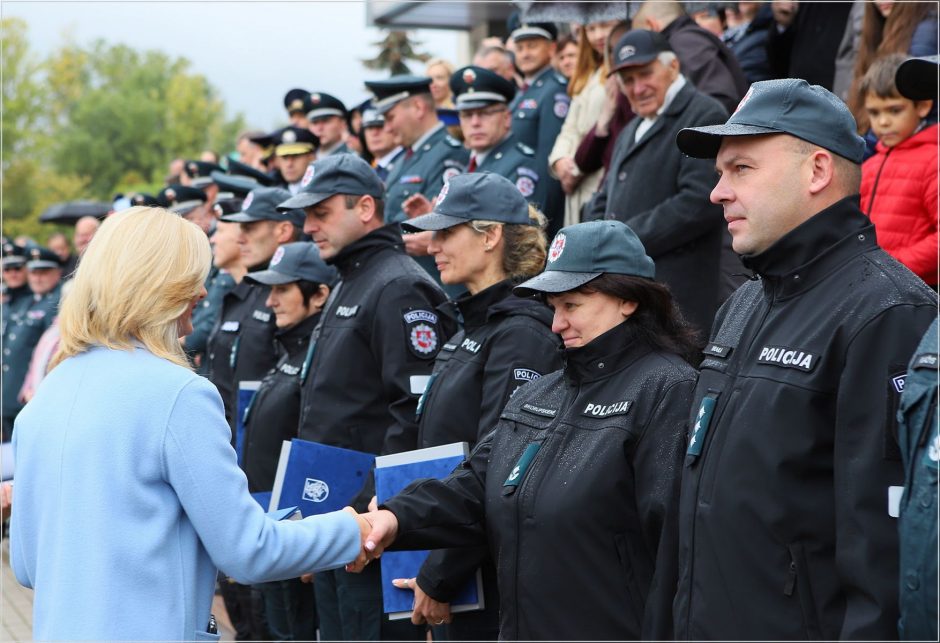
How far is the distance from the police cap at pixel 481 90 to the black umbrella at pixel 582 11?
20.3 inches

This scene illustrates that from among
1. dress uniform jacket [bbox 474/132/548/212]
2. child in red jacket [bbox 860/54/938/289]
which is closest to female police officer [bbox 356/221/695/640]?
child in red jacket [bbox 860/54/938/289]

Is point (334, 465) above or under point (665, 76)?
under

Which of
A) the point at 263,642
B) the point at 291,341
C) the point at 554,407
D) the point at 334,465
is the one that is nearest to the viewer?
the point at 554,407

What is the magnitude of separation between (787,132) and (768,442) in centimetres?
83

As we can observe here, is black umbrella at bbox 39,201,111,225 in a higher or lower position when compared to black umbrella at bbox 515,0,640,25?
lower

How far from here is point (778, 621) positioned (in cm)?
297

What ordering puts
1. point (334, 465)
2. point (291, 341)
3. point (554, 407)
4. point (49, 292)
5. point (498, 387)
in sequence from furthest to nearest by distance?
point (49, 292), point (291, 341), point (334, 465), point (498, 387), point (554, 407)

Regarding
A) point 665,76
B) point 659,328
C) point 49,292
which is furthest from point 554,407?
point 49,292

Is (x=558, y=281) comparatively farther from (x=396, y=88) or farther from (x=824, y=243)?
(x=396, y=88)

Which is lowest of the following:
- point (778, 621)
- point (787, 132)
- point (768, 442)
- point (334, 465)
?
point (334, 465)

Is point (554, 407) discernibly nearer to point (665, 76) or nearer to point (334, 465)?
point (334, 465)

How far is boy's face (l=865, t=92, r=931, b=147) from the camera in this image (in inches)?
237

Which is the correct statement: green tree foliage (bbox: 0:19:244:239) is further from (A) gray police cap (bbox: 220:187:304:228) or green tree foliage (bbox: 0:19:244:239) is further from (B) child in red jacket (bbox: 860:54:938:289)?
(B) child in red jacket (bbox: 860:54:938:289)

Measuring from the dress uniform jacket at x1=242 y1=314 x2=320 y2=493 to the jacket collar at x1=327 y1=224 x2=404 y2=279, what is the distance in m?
0.80
